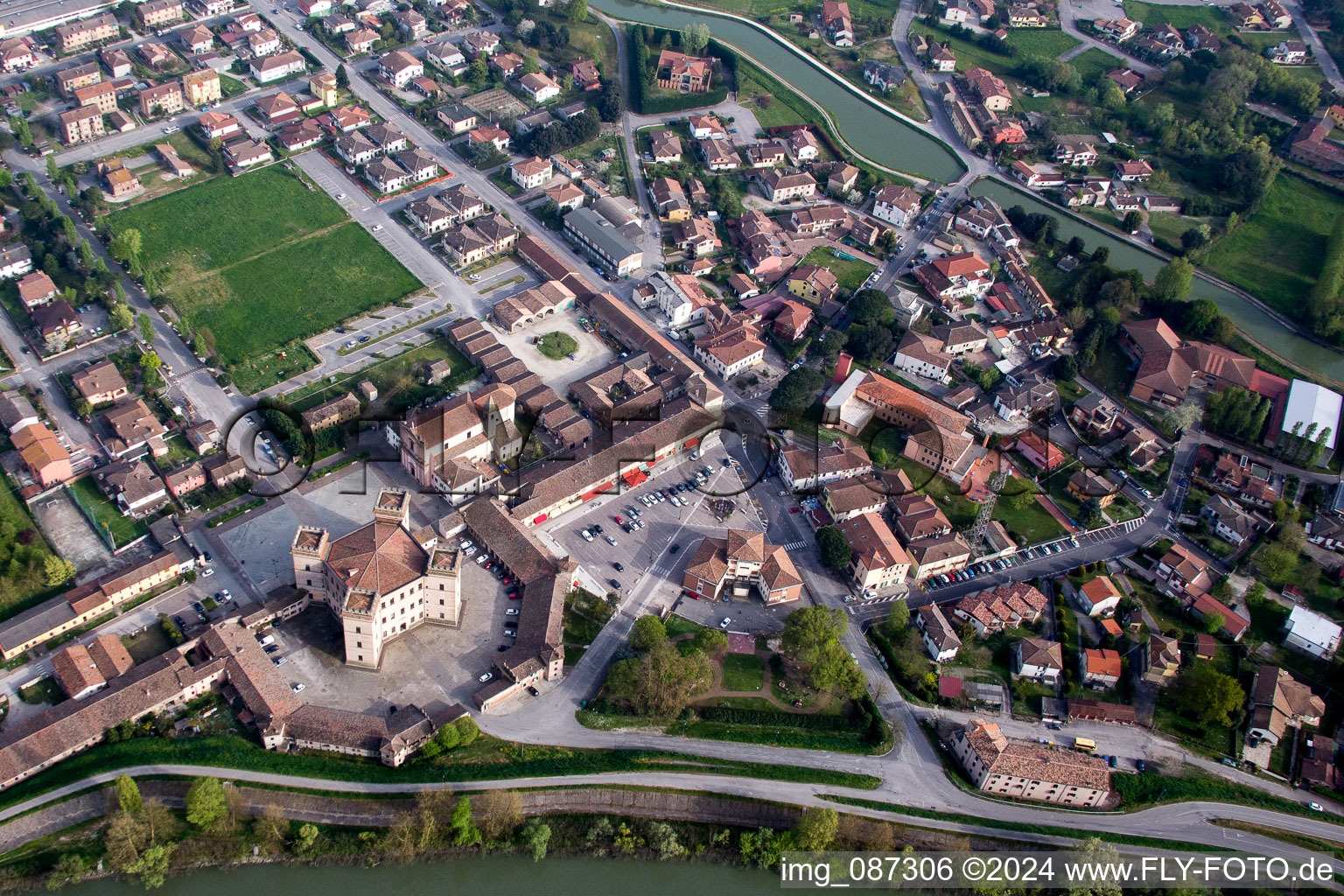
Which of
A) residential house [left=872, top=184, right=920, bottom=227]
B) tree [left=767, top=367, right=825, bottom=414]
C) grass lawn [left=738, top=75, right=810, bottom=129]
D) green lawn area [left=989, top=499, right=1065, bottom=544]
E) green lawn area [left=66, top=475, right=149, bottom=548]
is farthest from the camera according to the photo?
grass lawn [left=738, top=75, right=810, bottom=129]

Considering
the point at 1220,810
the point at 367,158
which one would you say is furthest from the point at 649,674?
the point at 367,158

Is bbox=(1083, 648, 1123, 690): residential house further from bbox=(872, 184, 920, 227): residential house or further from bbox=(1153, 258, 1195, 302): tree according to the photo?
bbox=(872, 184, 920, 227): residential house

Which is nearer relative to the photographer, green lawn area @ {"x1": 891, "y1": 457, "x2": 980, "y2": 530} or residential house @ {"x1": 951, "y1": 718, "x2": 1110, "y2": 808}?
residential house @ {"x1": 951, "y1": 718, "x2": 1110, "y2": 808}

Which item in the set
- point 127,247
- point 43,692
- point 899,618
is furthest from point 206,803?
point 127,247

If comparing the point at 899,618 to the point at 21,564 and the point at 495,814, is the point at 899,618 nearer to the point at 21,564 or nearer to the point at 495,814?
the point at 495,814

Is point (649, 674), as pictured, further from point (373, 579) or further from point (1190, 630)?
point (1190, 630)

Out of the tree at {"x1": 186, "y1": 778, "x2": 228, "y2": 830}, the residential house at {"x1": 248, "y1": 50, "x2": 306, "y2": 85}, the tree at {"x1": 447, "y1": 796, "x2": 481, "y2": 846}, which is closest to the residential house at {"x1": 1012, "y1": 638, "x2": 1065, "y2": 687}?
the tree at {"x1": 447, "y1": 796, "x2": 481, "y2": 846}

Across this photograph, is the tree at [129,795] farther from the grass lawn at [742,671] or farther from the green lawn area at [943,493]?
the green lawn area at [943,493]
